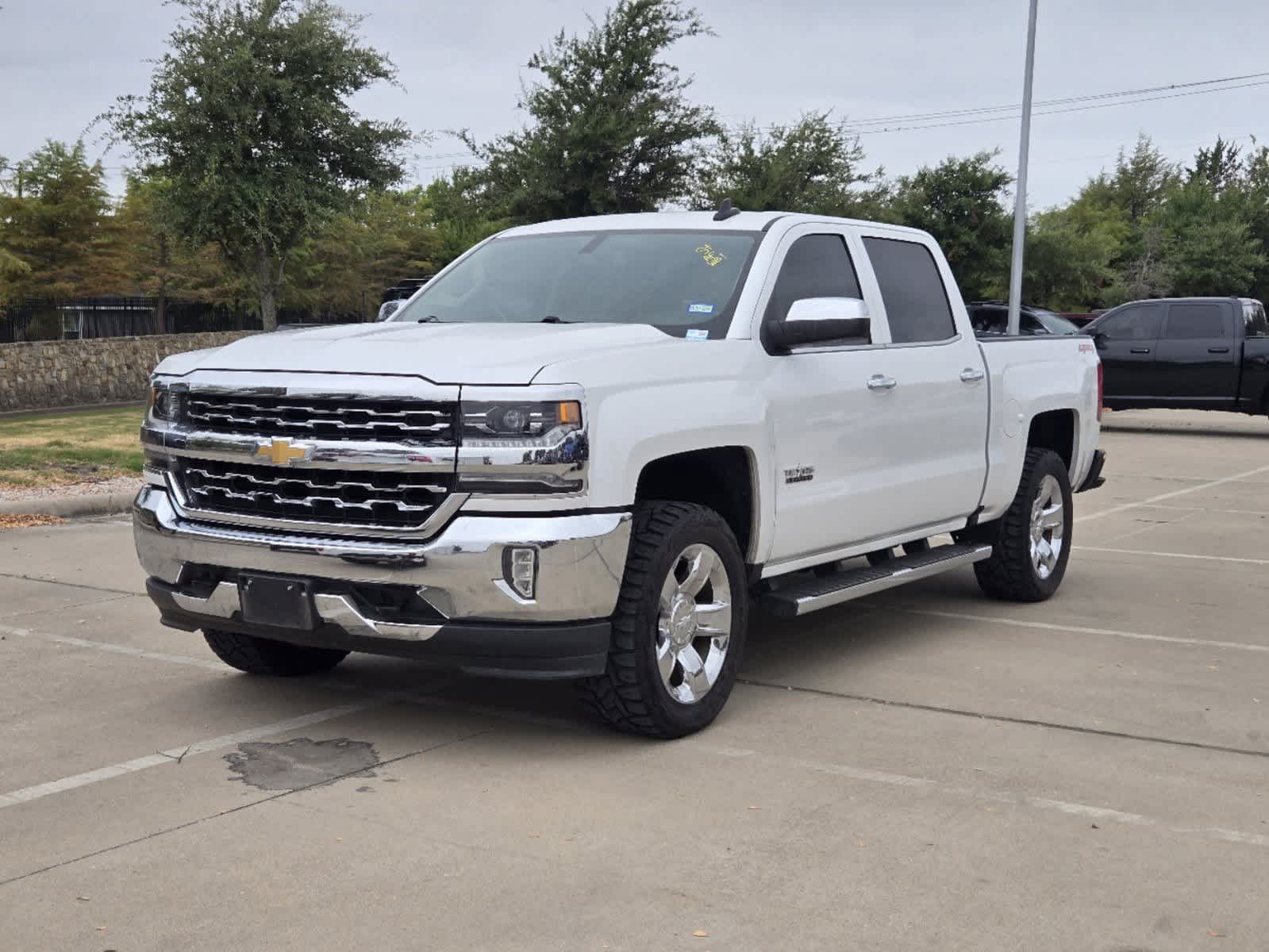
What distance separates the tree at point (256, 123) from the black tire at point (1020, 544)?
62.8 feet

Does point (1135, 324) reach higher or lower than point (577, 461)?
higher

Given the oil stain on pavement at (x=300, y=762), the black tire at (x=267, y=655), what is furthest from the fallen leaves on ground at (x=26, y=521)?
the oil stain on pavement at (x=300, y=762)

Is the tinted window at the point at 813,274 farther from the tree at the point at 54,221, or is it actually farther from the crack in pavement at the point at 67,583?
the tree at the point at 54,221

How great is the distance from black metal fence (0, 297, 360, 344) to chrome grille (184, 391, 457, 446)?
22.3m

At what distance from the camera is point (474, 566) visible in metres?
5.12

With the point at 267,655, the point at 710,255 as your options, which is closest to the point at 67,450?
the point at 267,655

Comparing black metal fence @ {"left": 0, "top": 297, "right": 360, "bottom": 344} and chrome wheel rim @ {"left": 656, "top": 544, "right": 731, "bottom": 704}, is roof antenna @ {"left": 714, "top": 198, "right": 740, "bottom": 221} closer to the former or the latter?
chrome wheel rim @ {"left": 656, "top": 544, "right": 731, "bottom": 704}

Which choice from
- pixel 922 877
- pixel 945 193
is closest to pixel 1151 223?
pixel 945 193

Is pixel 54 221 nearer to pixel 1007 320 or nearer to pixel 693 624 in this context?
pixel 1007 320

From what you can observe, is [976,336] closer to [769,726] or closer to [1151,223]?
[769,726]

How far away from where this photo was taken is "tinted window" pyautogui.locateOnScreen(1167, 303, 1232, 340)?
2152cm

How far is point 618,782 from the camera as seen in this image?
5215 mm

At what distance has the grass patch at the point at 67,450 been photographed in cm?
1348

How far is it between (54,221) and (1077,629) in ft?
108
